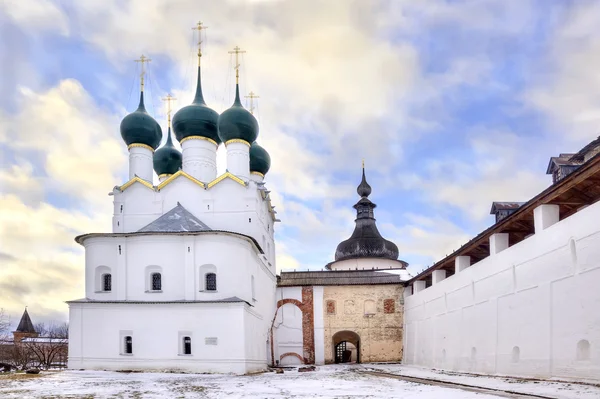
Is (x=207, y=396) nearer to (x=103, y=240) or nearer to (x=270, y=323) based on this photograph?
(x=103, y=240)

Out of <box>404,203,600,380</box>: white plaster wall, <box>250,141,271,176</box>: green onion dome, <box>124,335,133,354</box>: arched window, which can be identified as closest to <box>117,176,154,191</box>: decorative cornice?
<box>250,141,271,176</box>: green onion dome

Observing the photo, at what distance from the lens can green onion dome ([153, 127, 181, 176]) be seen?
103ft

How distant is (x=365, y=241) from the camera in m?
42.9

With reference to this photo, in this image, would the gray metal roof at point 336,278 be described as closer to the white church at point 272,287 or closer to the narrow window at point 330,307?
the white church at point 272,287

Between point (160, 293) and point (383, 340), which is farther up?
point (160, 293)

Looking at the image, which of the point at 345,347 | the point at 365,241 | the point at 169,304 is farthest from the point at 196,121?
the point at 365,241

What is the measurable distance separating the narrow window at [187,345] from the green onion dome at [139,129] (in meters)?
10.9

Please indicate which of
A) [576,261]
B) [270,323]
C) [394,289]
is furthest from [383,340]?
[576,261]

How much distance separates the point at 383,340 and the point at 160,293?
13.4m

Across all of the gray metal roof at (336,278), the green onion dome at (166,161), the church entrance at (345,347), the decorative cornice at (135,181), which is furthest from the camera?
the green onion dome at (166,161)

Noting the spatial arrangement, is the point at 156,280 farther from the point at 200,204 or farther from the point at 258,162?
the point at 258,162

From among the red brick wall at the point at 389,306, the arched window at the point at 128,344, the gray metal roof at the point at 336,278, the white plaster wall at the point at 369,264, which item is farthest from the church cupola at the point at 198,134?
the white plaster wall at the point at 369,264

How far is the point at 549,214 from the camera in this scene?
13656 millimetres

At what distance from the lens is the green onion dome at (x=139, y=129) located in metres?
27.2
